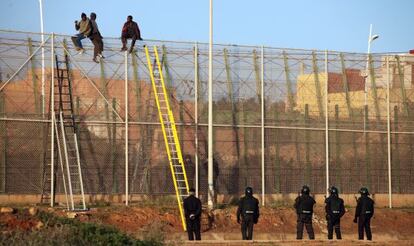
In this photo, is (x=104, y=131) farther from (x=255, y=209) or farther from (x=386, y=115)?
(x=386, y=115)

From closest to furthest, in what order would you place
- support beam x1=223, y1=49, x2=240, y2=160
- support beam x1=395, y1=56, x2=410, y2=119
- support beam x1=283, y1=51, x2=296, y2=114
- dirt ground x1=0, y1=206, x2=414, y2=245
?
dirt ground x1=0, y1=206, x2=414, y2=245
support beam x1=223, y1=49, x2=240, y2=160
support beam x1=283, y1=51, x2=296, y2=114
support beam x1=395, y1=56, x2=410, y2=119

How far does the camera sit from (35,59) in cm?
2797

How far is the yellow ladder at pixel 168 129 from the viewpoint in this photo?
92.7ft

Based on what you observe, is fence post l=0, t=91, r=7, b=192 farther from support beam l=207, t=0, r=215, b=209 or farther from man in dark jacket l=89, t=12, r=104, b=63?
support beam l=207, t=0, r=215, b=209

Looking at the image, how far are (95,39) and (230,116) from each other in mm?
5608

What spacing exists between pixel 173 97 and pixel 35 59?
4.87 meters

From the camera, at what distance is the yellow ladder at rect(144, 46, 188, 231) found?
28.3 meters

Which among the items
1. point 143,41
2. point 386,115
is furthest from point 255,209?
point 386,115

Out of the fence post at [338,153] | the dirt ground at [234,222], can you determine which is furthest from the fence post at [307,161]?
the dirt ground at [234,222]

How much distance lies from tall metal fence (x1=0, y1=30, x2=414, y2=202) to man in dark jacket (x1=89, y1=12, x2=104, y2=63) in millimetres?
260

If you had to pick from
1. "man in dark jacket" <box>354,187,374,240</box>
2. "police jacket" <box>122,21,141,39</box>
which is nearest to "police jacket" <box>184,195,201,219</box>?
"man in dark jacket" <box>354,187,374,240</box>

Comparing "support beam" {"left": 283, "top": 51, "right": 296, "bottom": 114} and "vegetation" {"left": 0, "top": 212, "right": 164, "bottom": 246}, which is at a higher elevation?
"support beam" {"left": 283, "top": 51, "right": 296, "bottom": 114}

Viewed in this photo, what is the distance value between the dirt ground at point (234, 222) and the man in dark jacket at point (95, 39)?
4944 mm

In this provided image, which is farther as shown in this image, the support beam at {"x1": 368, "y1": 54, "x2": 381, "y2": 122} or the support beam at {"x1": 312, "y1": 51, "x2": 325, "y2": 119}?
the support beam at {"x1": 368, "y1": 54, "x2": 381, "y2": 122}
